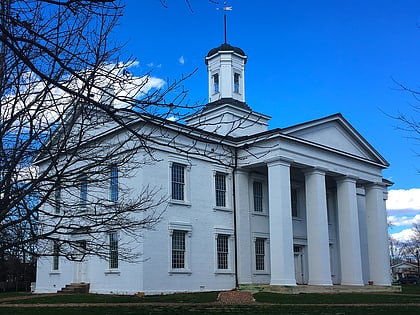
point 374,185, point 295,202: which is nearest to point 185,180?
point 295,202

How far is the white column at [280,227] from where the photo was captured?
29.0m

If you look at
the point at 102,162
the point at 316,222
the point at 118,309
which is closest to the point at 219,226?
the point at 316,222

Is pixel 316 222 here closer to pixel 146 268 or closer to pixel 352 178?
pixel 352 178

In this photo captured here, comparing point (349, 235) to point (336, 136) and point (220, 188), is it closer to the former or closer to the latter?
point (336, 136)

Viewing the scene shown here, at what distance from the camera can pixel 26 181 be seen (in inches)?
356

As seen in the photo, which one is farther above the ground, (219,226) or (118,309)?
(219,226)

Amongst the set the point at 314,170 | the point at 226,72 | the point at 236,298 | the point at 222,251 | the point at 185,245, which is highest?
the point at 226,72

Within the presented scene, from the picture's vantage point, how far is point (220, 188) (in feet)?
105

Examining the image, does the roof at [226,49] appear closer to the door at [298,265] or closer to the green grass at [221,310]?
the door at [298,265]

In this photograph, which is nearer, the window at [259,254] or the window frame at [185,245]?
the window frame at [185,245]

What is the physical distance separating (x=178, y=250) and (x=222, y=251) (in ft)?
11.5

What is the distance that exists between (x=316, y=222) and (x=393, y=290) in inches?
341

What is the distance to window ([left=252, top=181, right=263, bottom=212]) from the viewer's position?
110ft

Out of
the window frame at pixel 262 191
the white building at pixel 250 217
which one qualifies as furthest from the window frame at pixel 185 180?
the window frame at pixel 262 191
